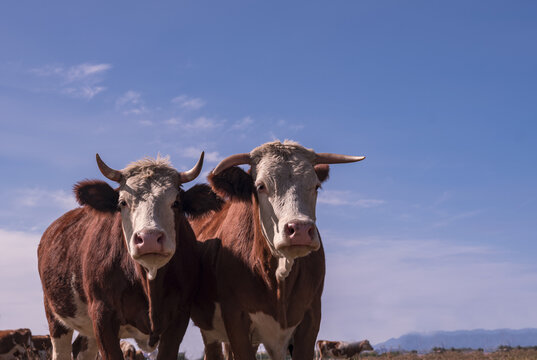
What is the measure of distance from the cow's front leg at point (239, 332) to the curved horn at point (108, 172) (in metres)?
2.20

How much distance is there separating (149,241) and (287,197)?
1618 mm

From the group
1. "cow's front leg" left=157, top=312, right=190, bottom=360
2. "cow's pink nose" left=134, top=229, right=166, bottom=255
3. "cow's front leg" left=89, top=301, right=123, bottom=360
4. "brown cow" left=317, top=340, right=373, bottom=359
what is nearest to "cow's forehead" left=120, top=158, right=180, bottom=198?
"cow's pink nose" left=134, top=229, right=166, bottom=255

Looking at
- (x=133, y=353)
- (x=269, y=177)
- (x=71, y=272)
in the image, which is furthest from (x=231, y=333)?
(x=133, y=353)

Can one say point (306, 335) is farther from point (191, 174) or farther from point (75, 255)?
point (75, 255)

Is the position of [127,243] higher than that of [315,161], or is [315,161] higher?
[315,161]

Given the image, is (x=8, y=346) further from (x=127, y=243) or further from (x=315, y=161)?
(x=315, y=161)

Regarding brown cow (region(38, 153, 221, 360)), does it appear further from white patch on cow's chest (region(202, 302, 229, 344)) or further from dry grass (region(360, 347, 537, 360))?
dry grass (region(360, 347, 537, 360))

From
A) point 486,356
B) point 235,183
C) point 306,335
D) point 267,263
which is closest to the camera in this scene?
point 267,263

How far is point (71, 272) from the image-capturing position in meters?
9.45

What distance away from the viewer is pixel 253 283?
26.1 ft

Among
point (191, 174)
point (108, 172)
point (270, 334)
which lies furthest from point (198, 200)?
point (270, 334)

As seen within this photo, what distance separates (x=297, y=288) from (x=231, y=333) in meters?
1.02

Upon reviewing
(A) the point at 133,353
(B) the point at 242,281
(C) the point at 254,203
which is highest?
(C) the point at 254,203

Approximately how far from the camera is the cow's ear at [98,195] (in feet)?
28.0
